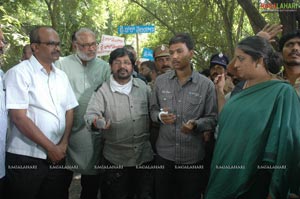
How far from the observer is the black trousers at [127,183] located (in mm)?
3262

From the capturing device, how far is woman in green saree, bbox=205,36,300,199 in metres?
2.15

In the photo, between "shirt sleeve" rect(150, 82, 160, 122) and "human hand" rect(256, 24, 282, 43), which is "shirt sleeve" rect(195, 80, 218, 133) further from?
"human hand" rect(256, 24, 282, 43)

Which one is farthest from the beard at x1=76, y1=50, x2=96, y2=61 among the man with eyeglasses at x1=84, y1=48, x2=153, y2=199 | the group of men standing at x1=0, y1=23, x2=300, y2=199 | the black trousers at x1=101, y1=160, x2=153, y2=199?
the black trousers at x1=101, y1=160, x2=153, y2=199

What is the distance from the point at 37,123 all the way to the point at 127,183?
1070mm

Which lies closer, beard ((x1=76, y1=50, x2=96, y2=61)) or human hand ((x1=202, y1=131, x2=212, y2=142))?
human hand ((x1=202, y1=131, x2=212, y2=142))

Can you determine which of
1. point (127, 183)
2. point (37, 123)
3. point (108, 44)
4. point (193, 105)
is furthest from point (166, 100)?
point (108, 44)

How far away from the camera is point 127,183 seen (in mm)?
3316

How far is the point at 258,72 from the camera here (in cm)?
243

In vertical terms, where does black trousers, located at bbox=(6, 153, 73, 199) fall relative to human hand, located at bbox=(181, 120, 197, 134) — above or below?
below

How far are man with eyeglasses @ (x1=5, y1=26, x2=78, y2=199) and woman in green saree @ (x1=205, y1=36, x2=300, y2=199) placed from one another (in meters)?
1.48

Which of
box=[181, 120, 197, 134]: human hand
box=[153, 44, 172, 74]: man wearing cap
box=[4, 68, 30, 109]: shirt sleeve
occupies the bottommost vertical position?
box=[181, 120, 197, 134]: human hand

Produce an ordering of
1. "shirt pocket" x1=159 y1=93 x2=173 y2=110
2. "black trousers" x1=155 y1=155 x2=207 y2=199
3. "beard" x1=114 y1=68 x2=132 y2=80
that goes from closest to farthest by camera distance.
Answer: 1. "black trousers" x1=155 y1=155 x2=207 y2=199
2. "shirt pocket" x1=159 y1=93 x2=173 y2=110
3. "beard" x1=114 y1=68 x2=132 y2=80

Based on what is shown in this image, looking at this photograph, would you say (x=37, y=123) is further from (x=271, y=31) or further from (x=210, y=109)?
(x=271, y=31)

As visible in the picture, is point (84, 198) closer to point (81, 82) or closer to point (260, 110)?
point (81, 82)
